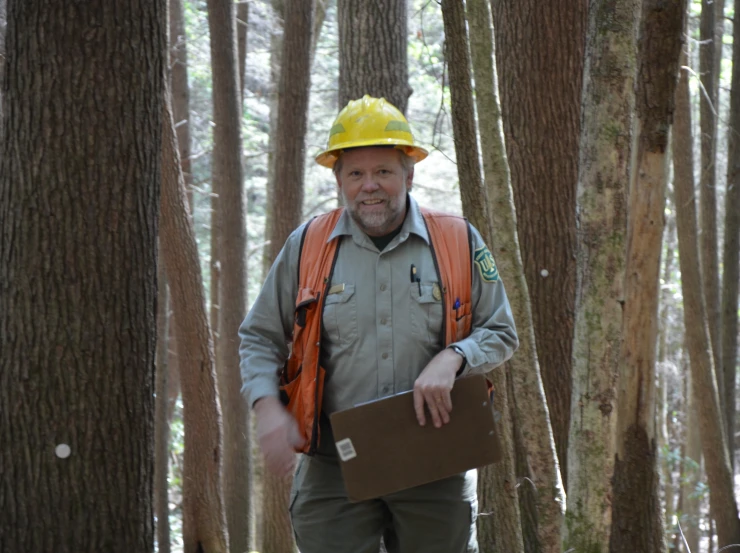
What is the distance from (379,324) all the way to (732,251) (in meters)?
10.0

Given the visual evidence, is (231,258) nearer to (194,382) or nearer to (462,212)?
(194,382)

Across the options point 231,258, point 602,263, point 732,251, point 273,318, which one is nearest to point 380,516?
point 273,318

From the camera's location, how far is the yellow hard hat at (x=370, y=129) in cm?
316

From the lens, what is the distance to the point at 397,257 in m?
3.17

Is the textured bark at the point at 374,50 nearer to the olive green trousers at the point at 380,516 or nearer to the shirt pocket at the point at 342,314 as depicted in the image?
the shirt pocket at the point at 342,314

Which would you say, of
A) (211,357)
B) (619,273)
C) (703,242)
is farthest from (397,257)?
(703,242)

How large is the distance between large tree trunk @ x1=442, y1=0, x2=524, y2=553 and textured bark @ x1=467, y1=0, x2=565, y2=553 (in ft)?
0.22

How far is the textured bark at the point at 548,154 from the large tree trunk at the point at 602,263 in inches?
122

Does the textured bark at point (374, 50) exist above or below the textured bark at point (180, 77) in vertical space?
below

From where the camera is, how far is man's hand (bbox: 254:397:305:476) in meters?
2.91

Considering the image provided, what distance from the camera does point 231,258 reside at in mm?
11078

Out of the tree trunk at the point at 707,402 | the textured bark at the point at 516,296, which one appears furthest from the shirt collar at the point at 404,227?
the tree trunk at the point at 707,402

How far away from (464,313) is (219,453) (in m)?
6.24

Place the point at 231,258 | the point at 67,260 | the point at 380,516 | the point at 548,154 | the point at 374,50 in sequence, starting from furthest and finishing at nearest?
the point at 231,258 → the point at 374,50 → the point at 548,154 → the point at 67,260 → the point at 380,516
